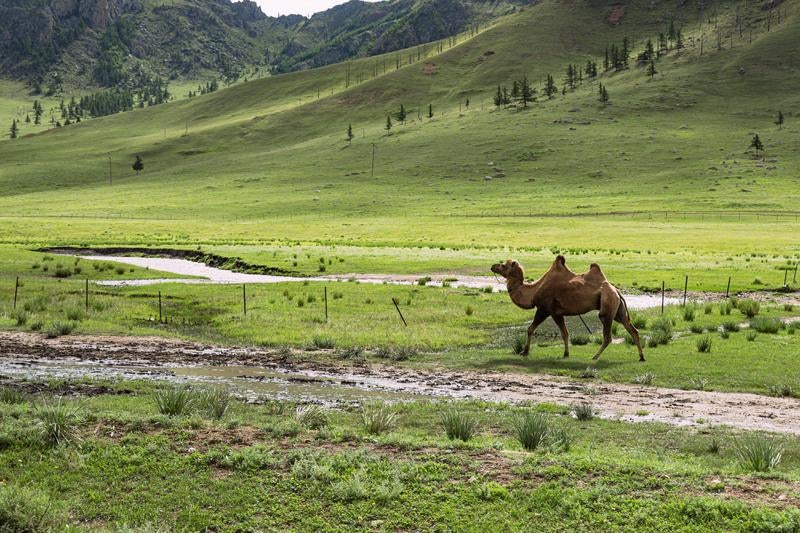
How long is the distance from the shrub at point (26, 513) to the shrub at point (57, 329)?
810 inches

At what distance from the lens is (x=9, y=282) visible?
47094 mm

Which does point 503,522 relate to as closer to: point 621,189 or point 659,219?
point 659,219

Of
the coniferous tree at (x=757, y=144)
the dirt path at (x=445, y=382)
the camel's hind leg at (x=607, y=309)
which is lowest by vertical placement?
the dirt path at (x=445, y=382)

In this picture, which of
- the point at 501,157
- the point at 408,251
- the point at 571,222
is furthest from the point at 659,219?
the point at 501,157

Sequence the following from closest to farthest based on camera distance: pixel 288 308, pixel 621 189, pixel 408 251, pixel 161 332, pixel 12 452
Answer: pixel 12 452 < pixel 161 332 < pixel 288 308 < pixel 408 251 < pixel 621 189

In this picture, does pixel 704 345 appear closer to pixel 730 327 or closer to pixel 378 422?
pixel 730 327

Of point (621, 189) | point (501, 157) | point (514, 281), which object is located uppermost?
point (501, 157)

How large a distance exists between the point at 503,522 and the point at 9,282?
45010mm

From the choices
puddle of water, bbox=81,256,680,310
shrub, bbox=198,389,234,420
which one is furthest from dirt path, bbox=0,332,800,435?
puddle of water, bbox=81,256,680,310

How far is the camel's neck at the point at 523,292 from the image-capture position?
25531mm

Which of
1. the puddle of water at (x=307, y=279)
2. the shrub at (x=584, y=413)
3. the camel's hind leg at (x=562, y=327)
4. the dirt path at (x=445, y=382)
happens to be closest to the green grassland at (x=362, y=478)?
the shrub at (x=584, y=413)

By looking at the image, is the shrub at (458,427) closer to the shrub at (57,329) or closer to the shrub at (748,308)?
the shrub at (57,329)

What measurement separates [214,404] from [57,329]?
1682 centimetres

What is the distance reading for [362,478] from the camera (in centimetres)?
1202
